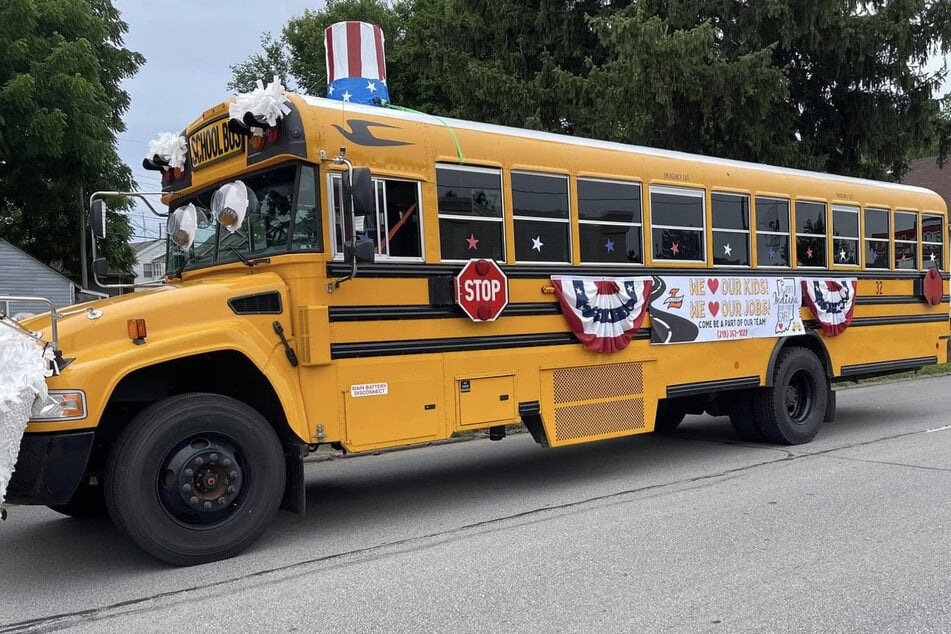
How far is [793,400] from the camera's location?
898 centimetres

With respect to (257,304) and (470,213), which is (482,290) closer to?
(470,213)

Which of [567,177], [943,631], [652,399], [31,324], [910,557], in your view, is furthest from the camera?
[652,399]

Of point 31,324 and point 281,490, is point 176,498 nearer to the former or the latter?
point 281,490

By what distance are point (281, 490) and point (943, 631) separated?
3752 millimetres

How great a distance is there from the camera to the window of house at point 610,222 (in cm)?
701

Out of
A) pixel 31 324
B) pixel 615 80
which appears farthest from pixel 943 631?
pixel 615 80

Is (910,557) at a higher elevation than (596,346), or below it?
below

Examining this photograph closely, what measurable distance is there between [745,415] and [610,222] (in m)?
3.03

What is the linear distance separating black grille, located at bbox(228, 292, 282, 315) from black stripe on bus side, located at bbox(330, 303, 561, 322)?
37cm

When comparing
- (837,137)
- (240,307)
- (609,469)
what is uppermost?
(837,137)

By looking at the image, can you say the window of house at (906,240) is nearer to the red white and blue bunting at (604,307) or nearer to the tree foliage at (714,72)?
the red white and blue bunting at (604,307)

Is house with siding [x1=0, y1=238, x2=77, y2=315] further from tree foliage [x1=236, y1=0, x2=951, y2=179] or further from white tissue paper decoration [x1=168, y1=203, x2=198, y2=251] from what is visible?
white tissue paper decoration [x1=168, y1=203, x2=198, y2=251]

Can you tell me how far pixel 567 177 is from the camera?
22.6ft

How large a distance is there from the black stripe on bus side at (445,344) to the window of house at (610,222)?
77 centimetres
